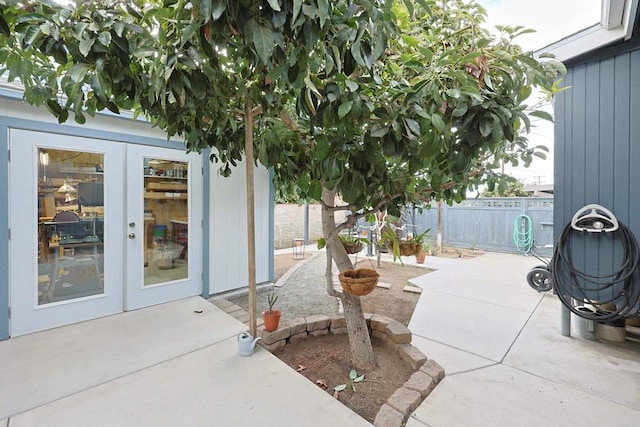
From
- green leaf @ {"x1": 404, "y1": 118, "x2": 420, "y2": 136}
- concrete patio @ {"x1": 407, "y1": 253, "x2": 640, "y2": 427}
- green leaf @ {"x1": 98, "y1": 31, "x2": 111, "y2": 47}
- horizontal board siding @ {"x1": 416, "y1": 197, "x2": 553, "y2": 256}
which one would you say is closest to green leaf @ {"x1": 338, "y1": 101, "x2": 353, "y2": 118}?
green leaf @ {"x1": 404, "y1": 118, "x2": 420, "y2": 136}

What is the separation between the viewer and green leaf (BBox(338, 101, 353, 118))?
1.13 metres

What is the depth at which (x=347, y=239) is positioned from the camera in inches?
107

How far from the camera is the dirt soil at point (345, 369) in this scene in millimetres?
1741

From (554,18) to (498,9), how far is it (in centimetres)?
66

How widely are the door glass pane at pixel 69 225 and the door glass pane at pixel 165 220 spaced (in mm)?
437

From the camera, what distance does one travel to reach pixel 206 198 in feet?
12.0

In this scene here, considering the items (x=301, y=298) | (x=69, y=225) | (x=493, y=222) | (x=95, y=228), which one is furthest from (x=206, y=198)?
(x=493, y=222)

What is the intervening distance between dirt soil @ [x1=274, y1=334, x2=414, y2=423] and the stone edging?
0.05 metres

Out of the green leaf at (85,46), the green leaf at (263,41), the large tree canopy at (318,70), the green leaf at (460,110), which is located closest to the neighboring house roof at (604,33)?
the large tree canopy at (318,70)

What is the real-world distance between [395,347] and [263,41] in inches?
86.7

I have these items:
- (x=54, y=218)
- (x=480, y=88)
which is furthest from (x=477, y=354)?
(x=54, y=218)

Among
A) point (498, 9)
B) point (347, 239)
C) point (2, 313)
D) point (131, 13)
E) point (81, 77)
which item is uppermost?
point (498, 9)

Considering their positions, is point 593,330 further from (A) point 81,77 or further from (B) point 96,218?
(B) point 96,218

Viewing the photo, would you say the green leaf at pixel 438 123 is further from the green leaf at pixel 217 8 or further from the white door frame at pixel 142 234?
the white door frame at pixel 142 234
